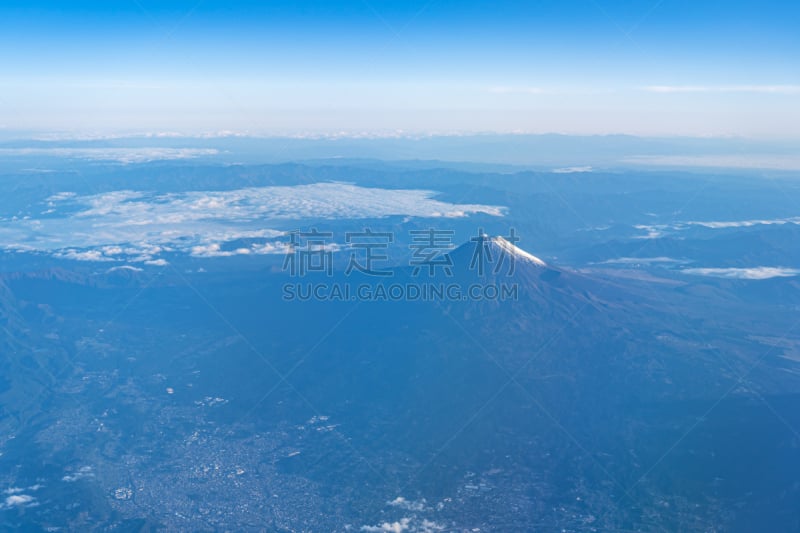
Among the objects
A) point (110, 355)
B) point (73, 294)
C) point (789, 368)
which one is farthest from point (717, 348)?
point (73, 294)

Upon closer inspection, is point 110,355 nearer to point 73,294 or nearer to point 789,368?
point 73,294

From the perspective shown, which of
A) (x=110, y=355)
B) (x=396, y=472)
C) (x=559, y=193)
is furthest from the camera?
(x=559, y=193)

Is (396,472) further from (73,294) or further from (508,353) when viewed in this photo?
(73,294)

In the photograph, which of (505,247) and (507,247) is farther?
(507,247)

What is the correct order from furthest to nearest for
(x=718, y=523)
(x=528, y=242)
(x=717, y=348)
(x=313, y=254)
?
1. (x=528, y=242)
2. (x=313, y=254)
3. (x=717, y=348)
4. (x=718, y=523)

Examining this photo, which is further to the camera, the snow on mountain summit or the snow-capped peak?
the snow-capped peak

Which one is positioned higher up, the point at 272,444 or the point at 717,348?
the point at 717,348

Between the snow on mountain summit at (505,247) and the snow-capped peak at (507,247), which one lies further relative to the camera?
the snow-capped peak at (507,247)

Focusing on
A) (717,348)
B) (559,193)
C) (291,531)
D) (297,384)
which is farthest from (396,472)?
(559,193)

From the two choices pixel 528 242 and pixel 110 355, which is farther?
pixel 528 242
